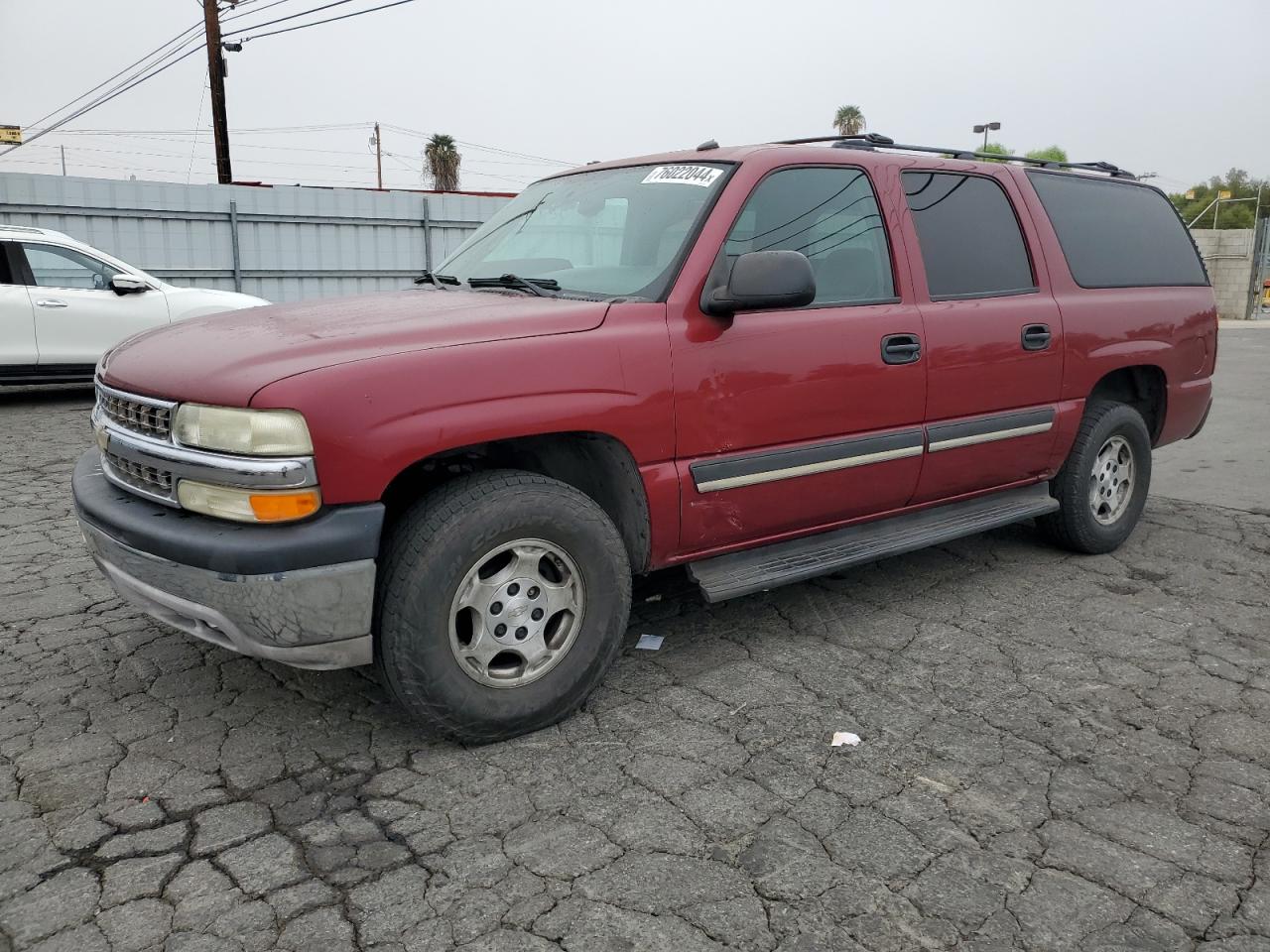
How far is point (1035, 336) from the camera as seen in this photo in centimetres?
441

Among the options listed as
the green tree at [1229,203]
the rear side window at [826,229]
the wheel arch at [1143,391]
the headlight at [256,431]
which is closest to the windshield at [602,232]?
the rear side window at [826,229]

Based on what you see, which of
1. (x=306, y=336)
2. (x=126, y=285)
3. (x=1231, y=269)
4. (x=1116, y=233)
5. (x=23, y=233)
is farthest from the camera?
(x=1231, y=269)

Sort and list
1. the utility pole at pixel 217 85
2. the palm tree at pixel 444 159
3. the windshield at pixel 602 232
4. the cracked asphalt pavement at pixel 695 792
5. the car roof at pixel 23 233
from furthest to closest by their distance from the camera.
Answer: the palm tree at pixel 444 159 < the utility pole at pixel 217 85 < the car roof at pixel 23 233 < the windshield at pixel 602 232 < the cracked asphalt pavement at pixel 695 792

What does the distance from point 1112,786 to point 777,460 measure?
145 centimetres

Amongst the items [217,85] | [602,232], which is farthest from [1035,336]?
[217,85]

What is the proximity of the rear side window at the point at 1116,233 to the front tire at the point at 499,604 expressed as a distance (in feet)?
9.58

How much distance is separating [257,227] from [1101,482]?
14.1 metres

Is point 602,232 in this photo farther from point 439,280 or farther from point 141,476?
point 141,476

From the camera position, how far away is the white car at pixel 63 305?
373 inches

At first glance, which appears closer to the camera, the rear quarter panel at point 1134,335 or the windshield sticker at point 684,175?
the windshield sticker at point 684,175

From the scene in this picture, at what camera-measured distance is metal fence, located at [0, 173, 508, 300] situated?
557 inches

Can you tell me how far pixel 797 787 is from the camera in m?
2.86

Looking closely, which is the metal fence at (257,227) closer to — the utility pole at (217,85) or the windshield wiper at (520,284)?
the utility pole at (217,85)

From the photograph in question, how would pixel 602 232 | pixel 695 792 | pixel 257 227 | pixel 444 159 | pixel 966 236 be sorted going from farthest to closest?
1. pixel 444 159
2. pixel 257 227
3. pixel 966 236
4. pixel 602 232
5. pixel 695 792
